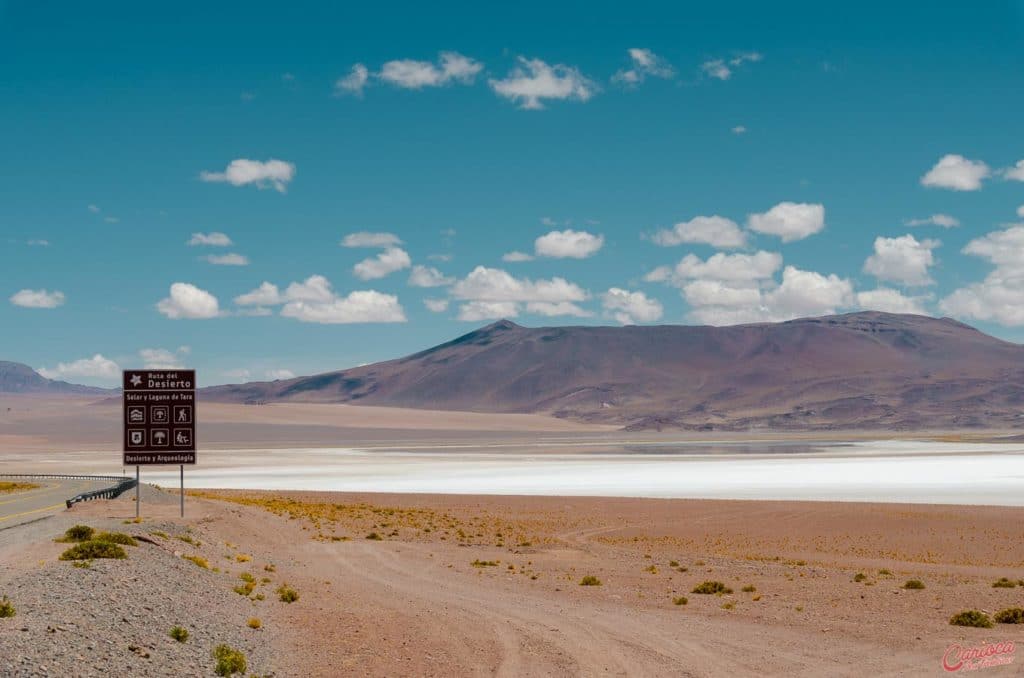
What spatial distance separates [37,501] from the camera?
4156 cm

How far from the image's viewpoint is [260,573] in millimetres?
26031

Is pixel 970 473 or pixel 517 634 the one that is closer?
pixel 517 634

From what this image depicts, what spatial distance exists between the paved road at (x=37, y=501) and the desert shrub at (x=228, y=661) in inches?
700

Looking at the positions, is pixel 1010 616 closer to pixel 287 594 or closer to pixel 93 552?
pixel 287 594

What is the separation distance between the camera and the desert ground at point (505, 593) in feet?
53.6

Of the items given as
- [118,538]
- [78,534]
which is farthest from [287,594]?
[78,534]

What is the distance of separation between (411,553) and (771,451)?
91200 millimetres

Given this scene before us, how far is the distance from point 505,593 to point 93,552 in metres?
9.43

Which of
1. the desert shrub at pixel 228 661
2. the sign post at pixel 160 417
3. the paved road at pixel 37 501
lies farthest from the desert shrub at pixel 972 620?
the paved road at pixel 37 501

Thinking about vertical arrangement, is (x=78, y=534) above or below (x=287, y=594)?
above

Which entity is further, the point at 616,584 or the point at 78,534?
the point at 616,584

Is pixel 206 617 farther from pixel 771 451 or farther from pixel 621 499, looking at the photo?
pixel 771 451

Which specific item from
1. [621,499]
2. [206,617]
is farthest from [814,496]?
[206,617]

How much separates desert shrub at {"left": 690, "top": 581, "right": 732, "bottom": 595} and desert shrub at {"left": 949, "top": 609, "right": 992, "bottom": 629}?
563 cm
